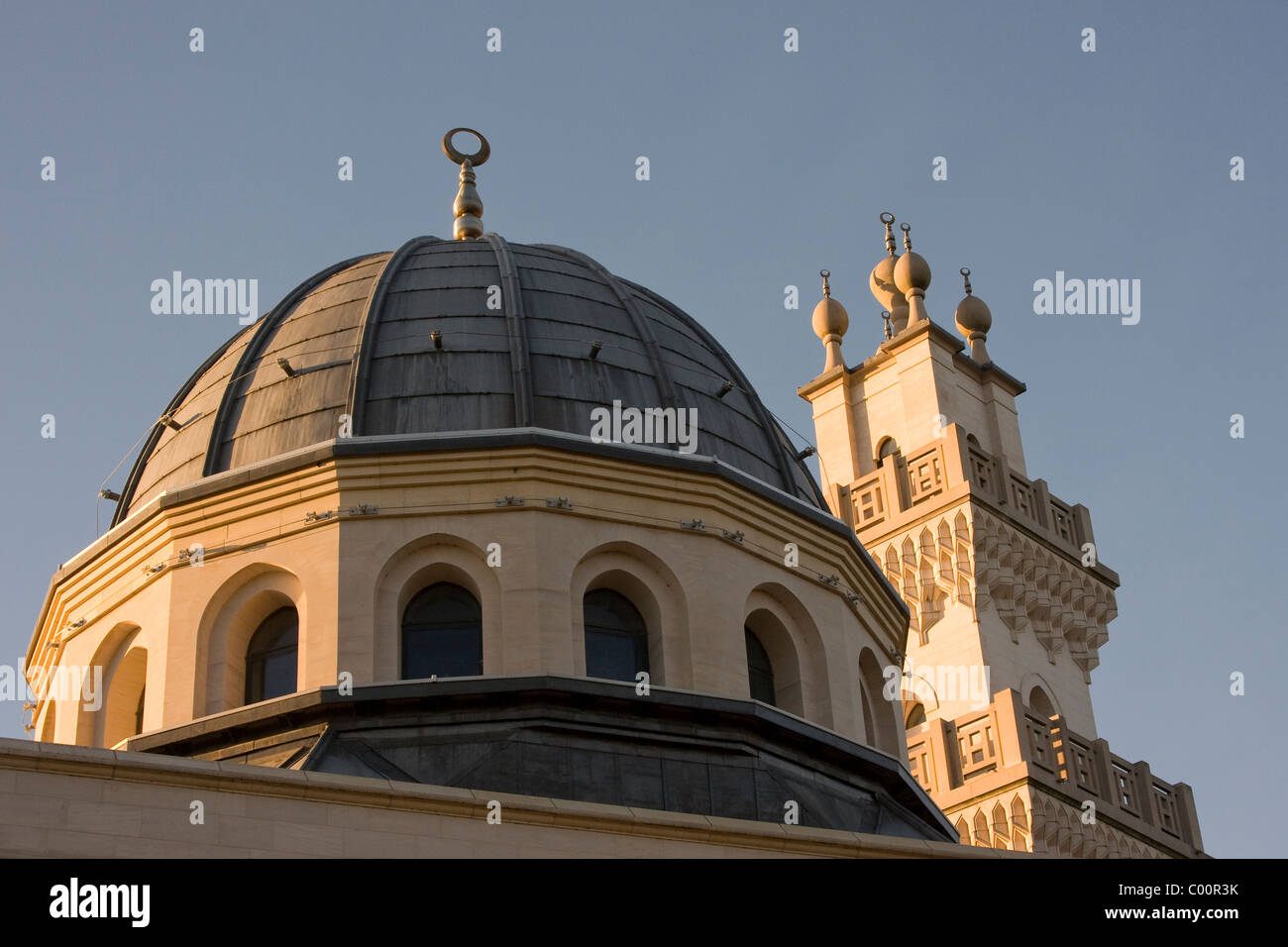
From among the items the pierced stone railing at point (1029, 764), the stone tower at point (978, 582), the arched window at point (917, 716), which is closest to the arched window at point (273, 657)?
the stone tower at point (978, 582)

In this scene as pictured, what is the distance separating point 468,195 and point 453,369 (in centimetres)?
712

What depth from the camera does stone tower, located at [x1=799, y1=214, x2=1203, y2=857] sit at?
118ft

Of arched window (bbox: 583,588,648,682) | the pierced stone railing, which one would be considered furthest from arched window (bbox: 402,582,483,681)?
the pierced stone railing

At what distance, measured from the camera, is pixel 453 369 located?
1005 inches

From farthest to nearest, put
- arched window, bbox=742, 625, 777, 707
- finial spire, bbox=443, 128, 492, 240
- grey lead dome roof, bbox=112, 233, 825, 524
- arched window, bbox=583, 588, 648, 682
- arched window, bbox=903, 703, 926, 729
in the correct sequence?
arched window, bbox=903, 703, 926, 729, finial spire, bbox=443, 128, 492, 240, grey lead dome roof, bbox=112, 233, 825, 524, arched window, bbox=742, 625, 777, 707, arched window, bbox=583, 588, 648, 682

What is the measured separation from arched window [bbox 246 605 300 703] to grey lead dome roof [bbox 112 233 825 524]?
220 cm

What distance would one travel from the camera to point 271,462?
24078 millimetres

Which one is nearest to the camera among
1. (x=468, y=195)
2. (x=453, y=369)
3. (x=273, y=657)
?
(x=273, y=657)

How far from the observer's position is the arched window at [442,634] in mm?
22859

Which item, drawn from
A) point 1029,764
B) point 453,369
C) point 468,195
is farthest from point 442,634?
point 1029,764

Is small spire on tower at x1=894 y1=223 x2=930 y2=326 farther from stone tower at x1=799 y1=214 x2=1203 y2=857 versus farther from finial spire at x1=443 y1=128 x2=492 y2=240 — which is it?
finial spire at x1=443 y1=128 x2=492 y2=240

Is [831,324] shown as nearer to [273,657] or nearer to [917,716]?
[917,716]

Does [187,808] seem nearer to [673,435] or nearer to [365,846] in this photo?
[365,846]
